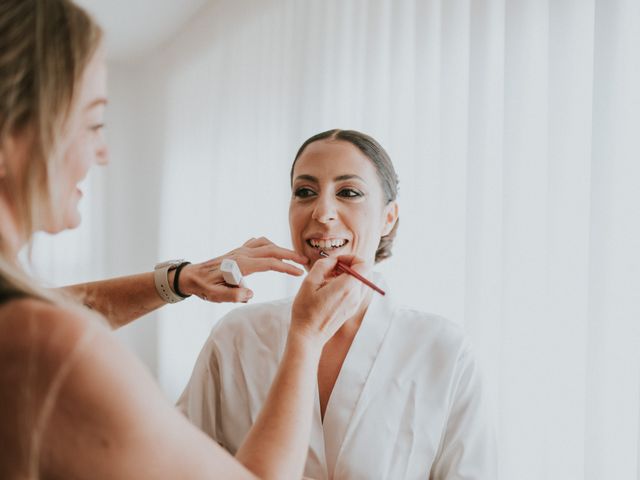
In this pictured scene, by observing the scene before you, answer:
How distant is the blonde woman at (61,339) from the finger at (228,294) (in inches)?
20.9

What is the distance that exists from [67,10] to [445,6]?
4.53 feet

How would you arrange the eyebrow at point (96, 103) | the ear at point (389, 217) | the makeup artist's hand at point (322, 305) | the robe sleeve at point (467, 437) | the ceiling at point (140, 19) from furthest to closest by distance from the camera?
the ceiling at point (140, 19)
the ear at point (389, 217)
the robe sleeve at point (467, 437)
the makeup artist's hand at point (322, 305)
the eyebrow at point (96, 103)

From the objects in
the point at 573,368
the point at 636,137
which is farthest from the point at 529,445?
the point at 636,137

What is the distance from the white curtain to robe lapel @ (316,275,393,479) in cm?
36

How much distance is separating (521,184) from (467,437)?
649 millimetres

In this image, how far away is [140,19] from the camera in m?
4.31

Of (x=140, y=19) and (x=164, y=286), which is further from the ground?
(x=140, y=19)

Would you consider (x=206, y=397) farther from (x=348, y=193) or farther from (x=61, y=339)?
(x=61, y=339)

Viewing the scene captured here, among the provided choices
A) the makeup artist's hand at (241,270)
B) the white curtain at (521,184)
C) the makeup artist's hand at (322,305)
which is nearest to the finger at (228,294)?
the makeup artist's hand at (241,270)

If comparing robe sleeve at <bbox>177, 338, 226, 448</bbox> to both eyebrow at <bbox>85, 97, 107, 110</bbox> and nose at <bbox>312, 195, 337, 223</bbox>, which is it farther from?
eyebrow at <bbox>85, 97, 107, 110</bbox>

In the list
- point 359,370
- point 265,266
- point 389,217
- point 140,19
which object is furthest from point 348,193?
point 140,19

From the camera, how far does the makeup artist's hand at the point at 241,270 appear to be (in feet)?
4.30

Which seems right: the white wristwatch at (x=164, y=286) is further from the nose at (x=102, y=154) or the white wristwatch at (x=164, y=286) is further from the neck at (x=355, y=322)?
the nose at (x=102, y=154)

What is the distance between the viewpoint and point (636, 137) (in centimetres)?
127
